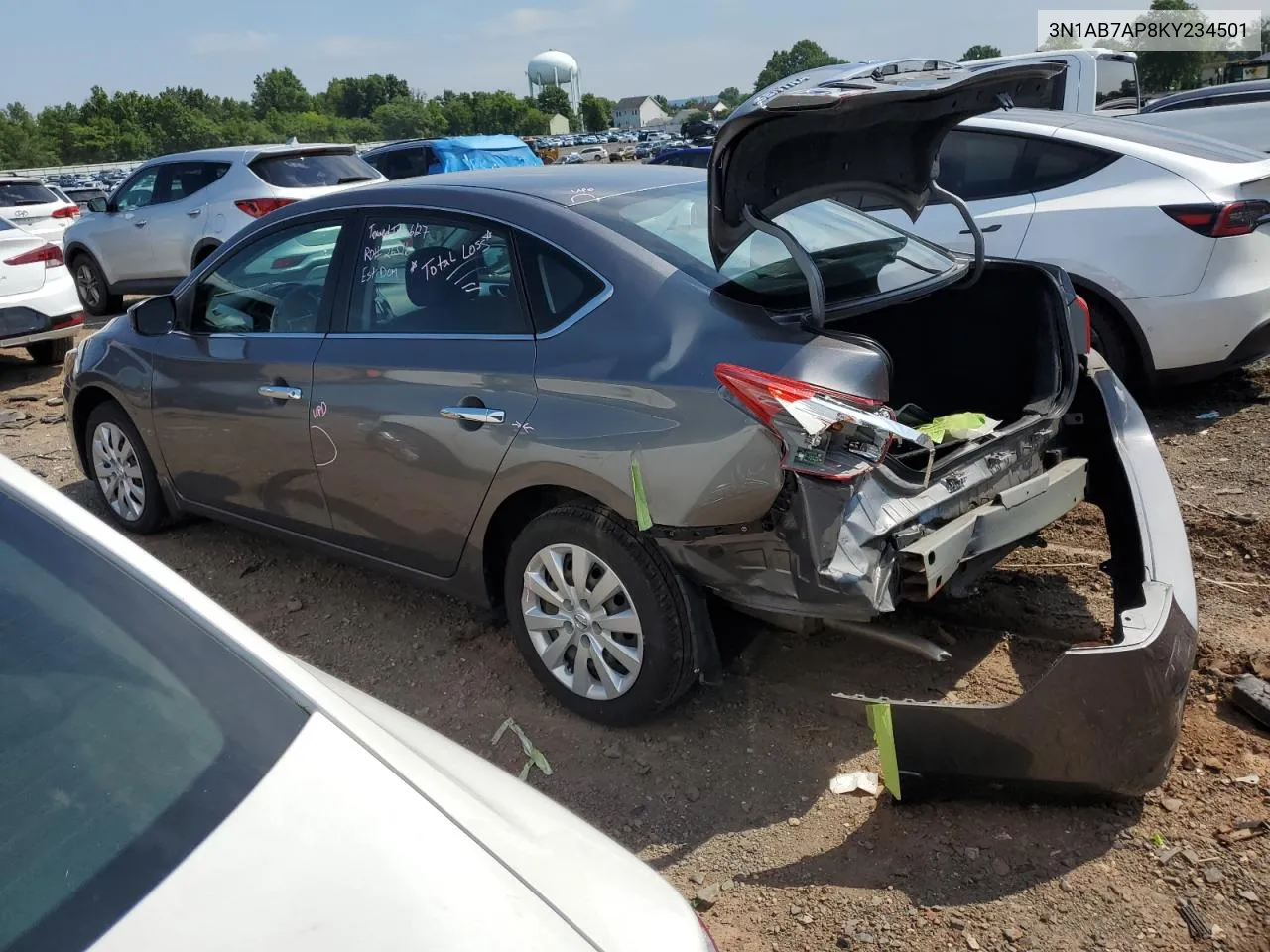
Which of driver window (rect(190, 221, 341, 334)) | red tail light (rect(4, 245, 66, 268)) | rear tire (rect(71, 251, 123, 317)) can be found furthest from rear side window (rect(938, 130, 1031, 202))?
rear tire (rect(71, 251, 123, 317))

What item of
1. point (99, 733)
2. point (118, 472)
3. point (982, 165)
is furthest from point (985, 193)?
point (99, 733)

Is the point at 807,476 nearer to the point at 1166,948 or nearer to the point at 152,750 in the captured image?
the point at 1166,948

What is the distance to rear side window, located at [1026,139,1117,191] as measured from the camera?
226 inches

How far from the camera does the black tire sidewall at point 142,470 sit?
508 cm

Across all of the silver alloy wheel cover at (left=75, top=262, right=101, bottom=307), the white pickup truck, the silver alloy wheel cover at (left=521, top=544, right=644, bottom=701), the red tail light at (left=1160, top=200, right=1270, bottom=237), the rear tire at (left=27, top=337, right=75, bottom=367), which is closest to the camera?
the silver alloy wheel cover at (left=521, top=544, right=644, bottom=701)

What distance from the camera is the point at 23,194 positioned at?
12445 mm

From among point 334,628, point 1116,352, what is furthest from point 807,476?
point 1116,352

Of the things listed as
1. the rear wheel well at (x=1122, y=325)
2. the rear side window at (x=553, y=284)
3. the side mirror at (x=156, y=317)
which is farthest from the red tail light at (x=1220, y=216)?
the side mirror at (x=156, y=317)

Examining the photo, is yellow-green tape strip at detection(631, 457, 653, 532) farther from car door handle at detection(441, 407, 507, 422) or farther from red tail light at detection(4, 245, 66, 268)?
red tail light at detection(4, 245, 66, 268)

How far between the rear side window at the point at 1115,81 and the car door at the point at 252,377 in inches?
410

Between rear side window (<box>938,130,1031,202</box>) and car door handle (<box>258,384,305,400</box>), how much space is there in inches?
156

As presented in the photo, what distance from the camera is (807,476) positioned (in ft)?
9.11

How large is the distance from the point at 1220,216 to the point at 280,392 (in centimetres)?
458

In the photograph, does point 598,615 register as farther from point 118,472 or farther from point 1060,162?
point 1060,162
